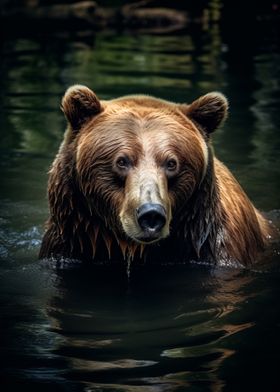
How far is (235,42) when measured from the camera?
2289 cm

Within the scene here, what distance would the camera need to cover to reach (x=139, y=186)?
20.8 feet

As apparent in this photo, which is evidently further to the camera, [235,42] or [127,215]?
[235,42]

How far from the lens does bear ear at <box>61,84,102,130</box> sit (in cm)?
Result: 689

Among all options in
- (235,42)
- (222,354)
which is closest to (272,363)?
(222,354)

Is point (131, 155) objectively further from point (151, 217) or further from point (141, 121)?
point (151, 217)

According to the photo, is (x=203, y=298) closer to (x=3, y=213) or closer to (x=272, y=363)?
(x=272, y=363)

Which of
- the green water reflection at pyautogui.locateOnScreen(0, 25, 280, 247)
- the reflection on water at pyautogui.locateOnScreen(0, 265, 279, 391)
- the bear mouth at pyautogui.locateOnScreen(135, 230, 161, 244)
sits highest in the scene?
the bear mouth at pyautogui.locateOnScreen(135, 230, 161, 244)

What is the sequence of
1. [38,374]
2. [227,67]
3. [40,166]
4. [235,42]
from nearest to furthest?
[38,374]
[40,166]
[227,67]
[235,42]

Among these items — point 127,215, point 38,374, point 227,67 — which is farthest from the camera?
point 227,67

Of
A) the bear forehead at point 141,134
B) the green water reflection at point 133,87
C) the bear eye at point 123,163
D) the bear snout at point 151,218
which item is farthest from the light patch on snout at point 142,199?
the green water reflection at point 133,87

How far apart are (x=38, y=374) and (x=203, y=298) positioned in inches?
75.0

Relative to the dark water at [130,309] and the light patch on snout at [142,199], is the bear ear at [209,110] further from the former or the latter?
the dark water at [130,309]

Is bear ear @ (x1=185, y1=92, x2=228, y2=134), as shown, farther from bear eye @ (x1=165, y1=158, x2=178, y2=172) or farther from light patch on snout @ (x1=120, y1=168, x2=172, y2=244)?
light patch on snout @ (x1=120, y1=168, x2=172, y2=244)

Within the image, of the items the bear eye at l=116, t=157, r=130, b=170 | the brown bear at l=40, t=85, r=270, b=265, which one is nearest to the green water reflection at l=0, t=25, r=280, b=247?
the brown bear at l=40, t=85, r=270, b=265
